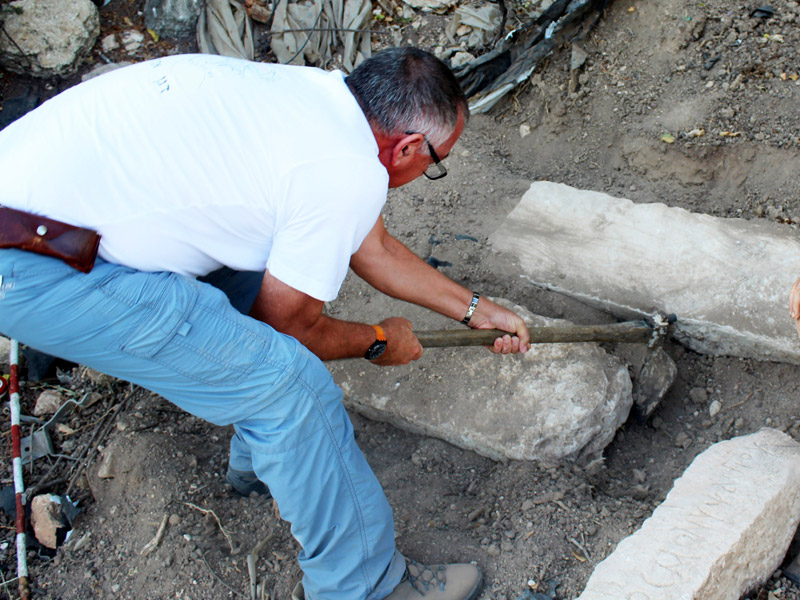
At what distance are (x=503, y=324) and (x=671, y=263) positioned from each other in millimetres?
993

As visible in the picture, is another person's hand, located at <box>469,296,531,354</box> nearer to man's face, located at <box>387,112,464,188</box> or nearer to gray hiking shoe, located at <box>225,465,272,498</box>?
man's face, located at <box>387,112,464,188</box>

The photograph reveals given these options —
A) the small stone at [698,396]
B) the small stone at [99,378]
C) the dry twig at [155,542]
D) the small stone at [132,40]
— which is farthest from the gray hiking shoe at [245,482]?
the small stone at [132,40]

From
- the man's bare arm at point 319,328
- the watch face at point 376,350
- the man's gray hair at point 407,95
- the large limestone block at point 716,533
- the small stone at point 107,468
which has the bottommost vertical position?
the small stone at point 107,468

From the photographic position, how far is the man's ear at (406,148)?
2.05m

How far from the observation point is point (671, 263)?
317cm

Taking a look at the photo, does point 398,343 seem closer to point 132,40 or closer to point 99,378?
point 99,378

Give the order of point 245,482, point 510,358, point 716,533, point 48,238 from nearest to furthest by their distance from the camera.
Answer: point 48,238
point 716,533
point 245,482
point 510,358

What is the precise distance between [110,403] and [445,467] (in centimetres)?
152

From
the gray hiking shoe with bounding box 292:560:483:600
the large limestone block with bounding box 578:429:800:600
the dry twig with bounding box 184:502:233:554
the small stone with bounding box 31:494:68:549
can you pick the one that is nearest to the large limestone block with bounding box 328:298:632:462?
the large limestone block with bounding box 578:429:800:600

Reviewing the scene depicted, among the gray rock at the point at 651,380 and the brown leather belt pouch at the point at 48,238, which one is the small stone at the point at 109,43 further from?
the gray rock at the point at 651,380

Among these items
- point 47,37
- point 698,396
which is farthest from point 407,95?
point 47,37

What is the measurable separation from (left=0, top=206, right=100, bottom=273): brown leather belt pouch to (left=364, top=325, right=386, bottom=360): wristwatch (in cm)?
98

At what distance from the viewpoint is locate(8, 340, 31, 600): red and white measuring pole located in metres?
2.37

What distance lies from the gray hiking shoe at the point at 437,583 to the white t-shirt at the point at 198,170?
3.30 feet
